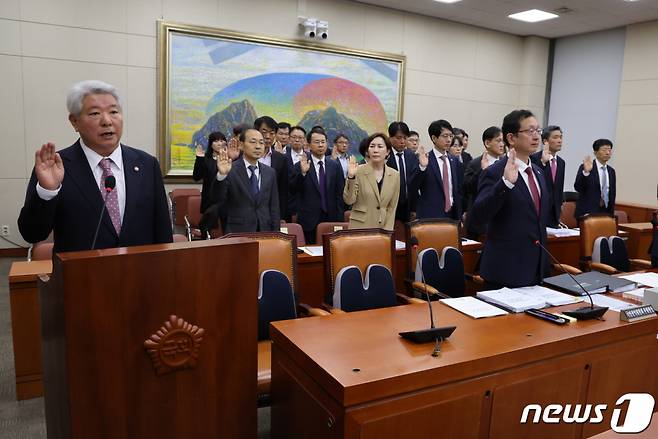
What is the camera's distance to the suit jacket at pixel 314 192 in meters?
5.05

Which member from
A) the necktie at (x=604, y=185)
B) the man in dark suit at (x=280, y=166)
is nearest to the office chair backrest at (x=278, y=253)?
the man in dark suit at (x=280, y=166)

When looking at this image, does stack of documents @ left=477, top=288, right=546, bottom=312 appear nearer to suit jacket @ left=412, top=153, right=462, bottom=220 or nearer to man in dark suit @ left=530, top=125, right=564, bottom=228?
suit jacket @ left=412, top=153, right=462, bottom=220

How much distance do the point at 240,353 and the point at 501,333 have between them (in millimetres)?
956

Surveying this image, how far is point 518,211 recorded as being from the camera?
2525 mm

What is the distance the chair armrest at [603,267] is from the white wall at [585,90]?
5484 mm

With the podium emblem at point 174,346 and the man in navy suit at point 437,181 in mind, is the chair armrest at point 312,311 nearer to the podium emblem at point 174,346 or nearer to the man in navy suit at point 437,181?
the podium emblem at point 174,346

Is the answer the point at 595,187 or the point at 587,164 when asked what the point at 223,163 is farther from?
the point at 595,187

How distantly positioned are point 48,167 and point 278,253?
1.21 meters

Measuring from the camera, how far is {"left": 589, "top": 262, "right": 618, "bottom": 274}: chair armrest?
354cm

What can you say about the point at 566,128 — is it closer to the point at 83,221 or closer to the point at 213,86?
the point at 213,86

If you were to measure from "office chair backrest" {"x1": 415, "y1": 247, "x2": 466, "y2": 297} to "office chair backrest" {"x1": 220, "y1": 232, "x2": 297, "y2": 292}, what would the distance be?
2.75ft

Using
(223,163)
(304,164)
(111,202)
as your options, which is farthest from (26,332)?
(304,164)

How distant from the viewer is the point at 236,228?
3459mm

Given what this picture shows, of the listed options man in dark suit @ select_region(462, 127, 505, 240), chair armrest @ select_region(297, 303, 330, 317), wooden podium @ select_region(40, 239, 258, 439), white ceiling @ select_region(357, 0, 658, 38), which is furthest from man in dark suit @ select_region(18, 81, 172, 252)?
white ceiling @ select_region(357, 0, 658, 38)
